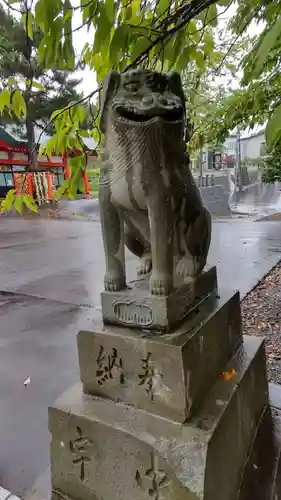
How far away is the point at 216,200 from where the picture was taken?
985cm

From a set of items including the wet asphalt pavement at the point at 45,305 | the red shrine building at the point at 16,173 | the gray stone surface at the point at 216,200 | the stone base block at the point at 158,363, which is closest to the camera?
the stone base block at the point at 158,363

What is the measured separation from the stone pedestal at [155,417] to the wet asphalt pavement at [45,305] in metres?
0.21

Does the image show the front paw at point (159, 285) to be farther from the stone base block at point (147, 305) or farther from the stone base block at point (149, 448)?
the stone base block at point (149, 448)

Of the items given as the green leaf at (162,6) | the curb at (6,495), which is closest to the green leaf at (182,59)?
the green leaf at (162,6)

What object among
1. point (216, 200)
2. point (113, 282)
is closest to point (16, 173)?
point (216, 200)

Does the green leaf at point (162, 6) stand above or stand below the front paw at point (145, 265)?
above

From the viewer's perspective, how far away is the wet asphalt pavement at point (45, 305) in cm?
164

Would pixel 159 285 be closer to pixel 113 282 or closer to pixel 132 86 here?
pixel 113 282

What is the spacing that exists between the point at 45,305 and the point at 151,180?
2.61 meters

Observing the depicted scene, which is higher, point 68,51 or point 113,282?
point 68,51

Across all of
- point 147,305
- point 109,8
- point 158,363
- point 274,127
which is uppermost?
point 109,8

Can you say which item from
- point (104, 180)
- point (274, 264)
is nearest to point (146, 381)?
point (104, 180)

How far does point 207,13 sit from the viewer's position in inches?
51.8

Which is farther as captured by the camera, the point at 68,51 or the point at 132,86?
the point at 68,51
